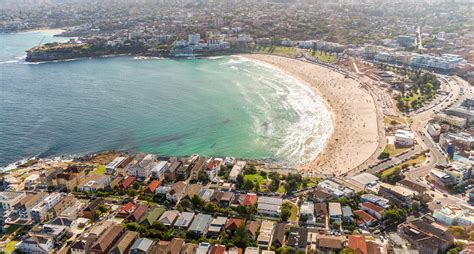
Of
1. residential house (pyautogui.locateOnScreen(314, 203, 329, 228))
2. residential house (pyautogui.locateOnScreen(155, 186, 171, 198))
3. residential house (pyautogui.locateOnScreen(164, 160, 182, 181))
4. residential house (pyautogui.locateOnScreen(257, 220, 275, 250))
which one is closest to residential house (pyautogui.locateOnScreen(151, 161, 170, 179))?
residential house (pyautogui.locateOnScreen(164, 160, 182, 181))

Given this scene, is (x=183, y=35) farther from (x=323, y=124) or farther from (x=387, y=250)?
(x=387, y=250)

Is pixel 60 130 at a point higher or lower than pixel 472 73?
lower

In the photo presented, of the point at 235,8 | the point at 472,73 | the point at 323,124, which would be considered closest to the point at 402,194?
the point at 323,124

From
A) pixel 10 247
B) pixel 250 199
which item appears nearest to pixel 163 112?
pixel 250 199

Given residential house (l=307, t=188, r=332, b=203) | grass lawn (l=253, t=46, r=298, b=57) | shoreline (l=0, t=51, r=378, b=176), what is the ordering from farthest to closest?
1. grass lawn (l=253, t=46, r=298, b=57)
2. shoreline (l=0, t=51, r=378, b=176)
3. residential house (l=307, t=188, r=332, b=203)

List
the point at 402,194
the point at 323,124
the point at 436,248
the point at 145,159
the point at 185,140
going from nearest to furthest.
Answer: the point at 436,248
the point at 402,194
the point at 145,159
the point at 185,140
the point at 323,124

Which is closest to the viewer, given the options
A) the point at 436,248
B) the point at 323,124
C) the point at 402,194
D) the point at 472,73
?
the point at 436,248

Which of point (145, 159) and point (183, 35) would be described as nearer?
point (145, 159)

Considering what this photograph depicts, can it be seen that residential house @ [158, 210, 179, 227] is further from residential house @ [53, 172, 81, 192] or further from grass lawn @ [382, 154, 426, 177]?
grass lawn @ [382, 154, 426, 177]
